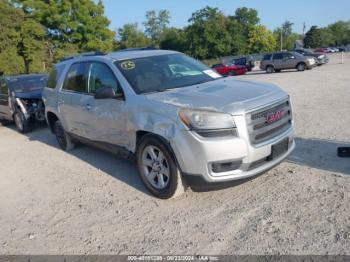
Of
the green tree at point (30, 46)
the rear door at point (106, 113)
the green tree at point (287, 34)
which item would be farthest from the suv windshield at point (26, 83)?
the green tree at point (287, 34)

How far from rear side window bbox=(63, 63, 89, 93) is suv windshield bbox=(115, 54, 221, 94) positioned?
975 mm

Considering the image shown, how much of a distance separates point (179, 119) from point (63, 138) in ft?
13.3

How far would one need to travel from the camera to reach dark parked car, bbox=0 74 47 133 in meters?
10.5

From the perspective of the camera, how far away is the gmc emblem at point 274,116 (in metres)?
4.33

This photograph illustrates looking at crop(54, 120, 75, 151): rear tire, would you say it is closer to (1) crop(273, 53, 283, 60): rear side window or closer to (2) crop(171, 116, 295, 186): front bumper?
(2) crop(171, 116, 295, 186): front bumper

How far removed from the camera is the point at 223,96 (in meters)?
4.42

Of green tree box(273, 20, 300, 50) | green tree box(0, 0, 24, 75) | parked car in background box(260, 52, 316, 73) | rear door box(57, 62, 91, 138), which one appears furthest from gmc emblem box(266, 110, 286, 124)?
green tree box(273, 20, 300, 50)

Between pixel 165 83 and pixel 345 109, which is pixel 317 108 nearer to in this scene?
pixel 345 109

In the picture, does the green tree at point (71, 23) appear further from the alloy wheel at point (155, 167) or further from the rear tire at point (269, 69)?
the alloy wheel at point (155, 167)

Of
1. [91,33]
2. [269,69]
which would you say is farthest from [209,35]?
[269,69]

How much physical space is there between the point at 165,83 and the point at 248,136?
161 cm

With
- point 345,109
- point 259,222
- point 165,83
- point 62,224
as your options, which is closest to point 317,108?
point 345,109

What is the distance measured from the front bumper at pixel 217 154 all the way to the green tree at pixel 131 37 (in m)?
95.5

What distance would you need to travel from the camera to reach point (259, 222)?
3879 millimetres
